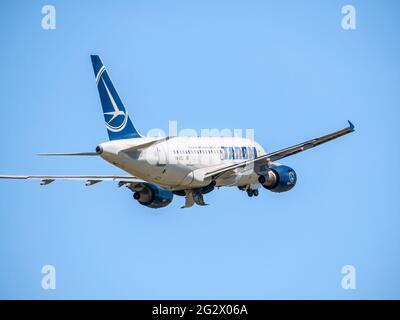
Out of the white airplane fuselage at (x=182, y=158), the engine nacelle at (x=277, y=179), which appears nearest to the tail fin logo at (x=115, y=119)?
the white airplane fuselage at (x=182, y=158)

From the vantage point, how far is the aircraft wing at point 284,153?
79.6 m

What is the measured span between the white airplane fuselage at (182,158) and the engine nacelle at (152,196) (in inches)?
133

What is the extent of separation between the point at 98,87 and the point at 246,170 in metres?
14.2

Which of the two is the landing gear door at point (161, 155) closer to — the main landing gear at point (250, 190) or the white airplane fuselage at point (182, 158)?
the white airplane fuselage at point (182, 158)

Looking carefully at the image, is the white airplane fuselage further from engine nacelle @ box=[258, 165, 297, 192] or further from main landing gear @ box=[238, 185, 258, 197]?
engine nacelle @ box=[258, 165, 297, 192]

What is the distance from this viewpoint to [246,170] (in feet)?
289

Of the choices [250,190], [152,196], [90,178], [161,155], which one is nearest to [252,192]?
[250,190]

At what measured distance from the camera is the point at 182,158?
8288cm

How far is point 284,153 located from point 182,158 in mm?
6713

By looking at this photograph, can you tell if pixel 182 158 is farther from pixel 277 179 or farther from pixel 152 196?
pixel 277 179

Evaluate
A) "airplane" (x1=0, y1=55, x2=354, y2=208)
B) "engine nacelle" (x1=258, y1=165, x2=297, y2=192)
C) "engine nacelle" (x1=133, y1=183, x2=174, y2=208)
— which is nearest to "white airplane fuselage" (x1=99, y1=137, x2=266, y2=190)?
"airplane" (x1=0, y1=55, x2=354, y2=208)
